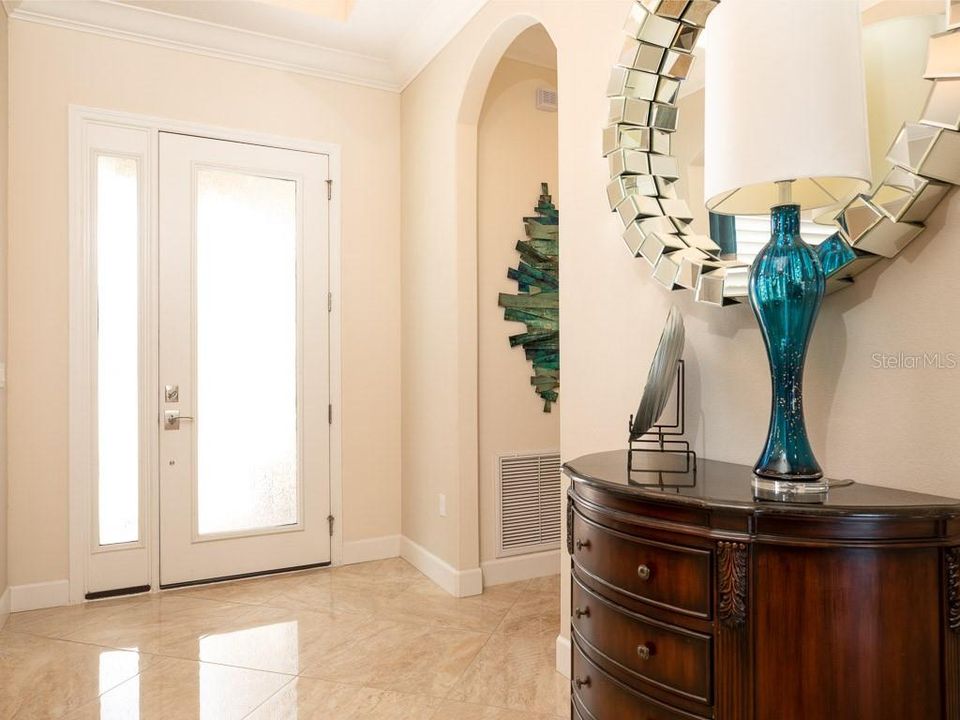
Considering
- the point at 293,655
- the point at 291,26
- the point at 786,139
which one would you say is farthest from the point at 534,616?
the point at 291,26

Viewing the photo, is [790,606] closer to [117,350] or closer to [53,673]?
[53,673]

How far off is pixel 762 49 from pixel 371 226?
115 inches

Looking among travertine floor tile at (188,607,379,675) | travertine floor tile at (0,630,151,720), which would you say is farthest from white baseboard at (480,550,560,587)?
travertine floor tile at (0,630,151,720)

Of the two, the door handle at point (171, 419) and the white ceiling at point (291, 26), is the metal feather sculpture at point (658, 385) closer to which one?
the white ceiling at point (291, 26)

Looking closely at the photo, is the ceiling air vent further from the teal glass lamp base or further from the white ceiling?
the teal glass lamp base

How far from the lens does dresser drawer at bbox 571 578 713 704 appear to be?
1.28 m

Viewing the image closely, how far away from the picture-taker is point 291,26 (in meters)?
3.48

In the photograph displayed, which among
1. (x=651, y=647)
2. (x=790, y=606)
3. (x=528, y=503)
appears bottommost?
(x=528, y=503)

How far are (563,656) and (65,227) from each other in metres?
2.98

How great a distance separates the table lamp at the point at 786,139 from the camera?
4.12 ft

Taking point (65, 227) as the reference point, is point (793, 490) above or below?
below

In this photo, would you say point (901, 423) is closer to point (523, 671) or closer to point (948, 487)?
point (948, 487)

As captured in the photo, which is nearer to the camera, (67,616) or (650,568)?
(650,568)

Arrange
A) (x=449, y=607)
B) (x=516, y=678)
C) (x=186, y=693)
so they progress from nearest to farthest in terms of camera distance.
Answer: (x=186, y=693)
(x=516, y=678)
(x=449, y=607)
